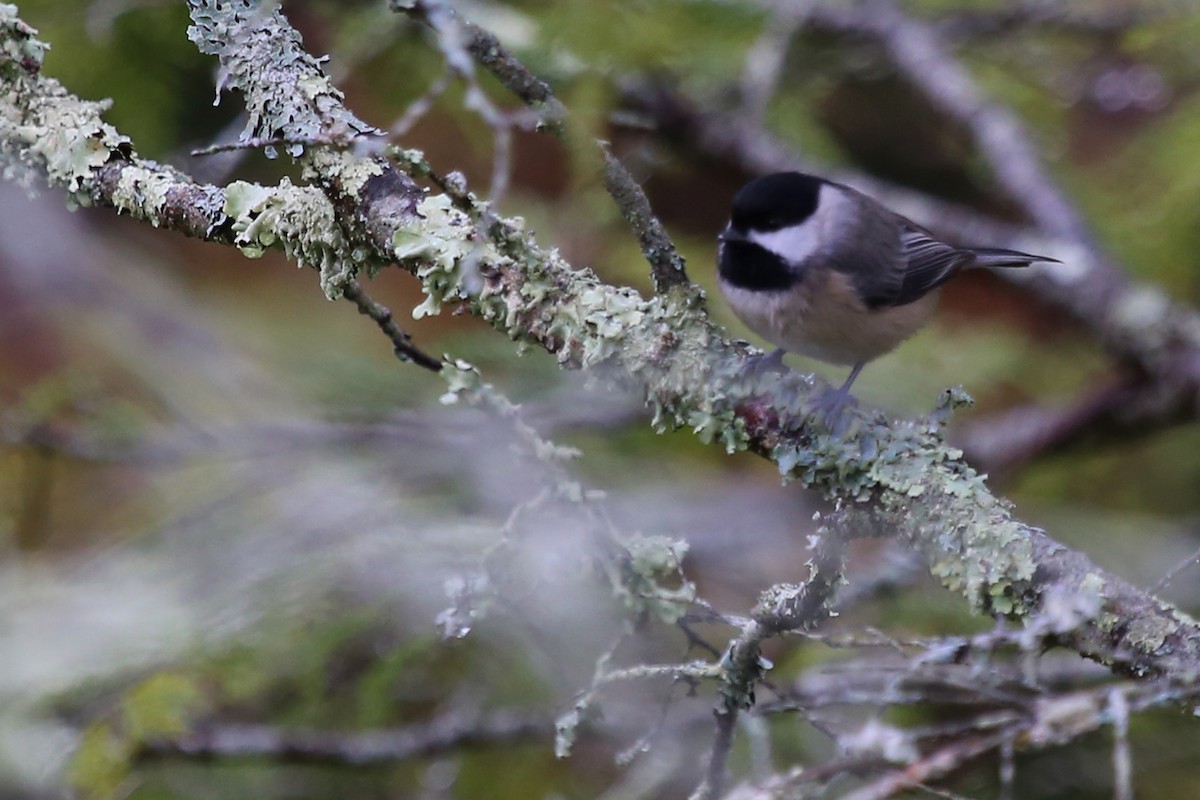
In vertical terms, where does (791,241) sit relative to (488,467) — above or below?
above

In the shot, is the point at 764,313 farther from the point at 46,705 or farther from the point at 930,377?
the point at 46,705

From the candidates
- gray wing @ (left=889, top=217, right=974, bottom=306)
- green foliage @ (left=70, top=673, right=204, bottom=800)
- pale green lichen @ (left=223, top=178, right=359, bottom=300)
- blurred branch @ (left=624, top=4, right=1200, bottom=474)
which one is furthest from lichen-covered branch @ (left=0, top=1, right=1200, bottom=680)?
blurred branch @ (left=624, top=4, right=1200, bottom=474)

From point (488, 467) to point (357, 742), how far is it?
70cm

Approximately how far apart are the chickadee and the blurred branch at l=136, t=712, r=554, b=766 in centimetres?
103

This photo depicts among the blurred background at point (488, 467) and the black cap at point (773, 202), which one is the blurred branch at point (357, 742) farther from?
the black cap at point (773, 202)

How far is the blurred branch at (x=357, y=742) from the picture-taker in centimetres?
240

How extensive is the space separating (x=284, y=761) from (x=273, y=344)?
1.79m

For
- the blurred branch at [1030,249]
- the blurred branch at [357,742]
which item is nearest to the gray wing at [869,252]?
the blurred branch at [1030,249]

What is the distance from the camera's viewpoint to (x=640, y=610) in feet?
4.52

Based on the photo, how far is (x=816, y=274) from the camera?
2170 mm

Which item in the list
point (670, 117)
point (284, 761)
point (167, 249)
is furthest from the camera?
point (167, 249)

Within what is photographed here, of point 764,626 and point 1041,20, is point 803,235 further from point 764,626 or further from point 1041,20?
point 1041,20

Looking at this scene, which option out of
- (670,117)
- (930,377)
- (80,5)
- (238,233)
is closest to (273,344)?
(80,5)

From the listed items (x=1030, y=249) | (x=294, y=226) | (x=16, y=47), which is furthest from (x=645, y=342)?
(x=1030, y=249)
